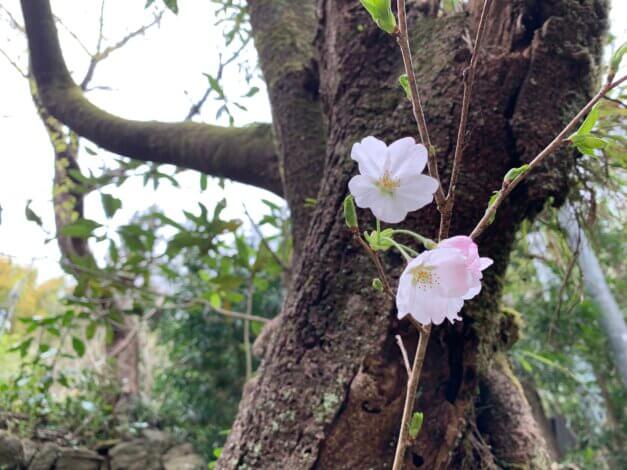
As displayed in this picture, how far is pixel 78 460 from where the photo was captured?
7.79 feet

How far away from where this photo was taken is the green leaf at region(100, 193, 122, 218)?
154cm

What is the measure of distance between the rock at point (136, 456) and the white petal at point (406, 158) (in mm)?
2691

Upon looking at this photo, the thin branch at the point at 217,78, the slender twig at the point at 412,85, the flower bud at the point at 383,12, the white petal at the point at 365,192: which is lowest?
the white petal at the point at 365,192

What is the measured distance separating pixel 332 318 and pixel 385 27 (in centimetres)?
47

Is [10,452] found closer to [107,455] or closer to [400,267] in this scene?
[107,455]

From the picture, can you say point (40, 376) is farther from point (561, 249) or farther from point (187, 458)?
point (561, 249)

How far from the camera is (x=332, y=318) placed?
76cm

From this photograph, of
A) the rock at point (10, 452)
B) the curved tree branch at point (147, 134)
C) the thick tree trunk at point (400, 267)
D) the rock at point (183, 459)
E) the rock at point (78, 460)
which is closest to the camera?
the thick tree trunk at point (400, 267)

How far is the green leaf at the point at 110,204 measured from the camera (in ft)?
5.04

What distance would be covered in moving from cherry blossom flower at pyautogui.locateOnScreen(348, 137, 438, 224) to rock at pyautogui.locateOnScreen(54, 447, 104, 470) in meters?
2.49

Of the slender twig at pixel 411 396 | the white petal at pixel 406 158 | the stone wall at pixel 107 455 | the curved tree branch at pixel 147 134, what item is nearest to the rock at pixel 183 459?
the stone wall at pixel 107 455

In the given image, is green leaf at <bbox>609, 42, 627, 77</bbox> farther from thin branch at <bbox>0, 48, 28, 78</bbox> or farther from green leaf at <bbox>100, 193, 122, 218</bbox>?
thin branch at <bbox>0, 48, 28, 78</bbox>

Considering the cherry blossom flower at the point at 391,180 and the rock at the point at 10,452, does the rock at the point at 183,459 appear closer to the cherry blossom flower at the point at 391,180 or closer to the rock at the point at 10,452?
the rock at the point at 10,452

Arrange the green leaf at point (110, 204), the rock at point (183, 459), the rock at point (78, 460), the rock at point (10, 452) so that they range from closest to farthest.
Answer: the green leaf at point (110, 204), the rock at point (10, 452), the rock at point (78, 460), the rock at point (183, 459)
